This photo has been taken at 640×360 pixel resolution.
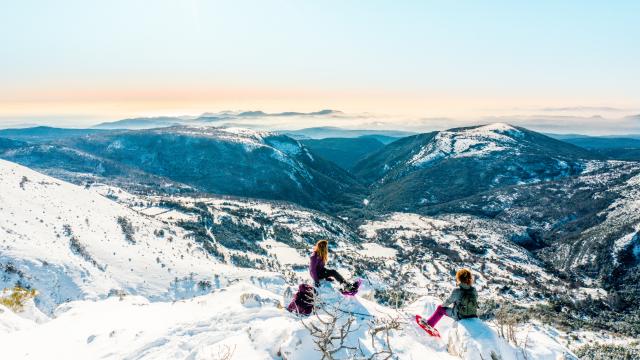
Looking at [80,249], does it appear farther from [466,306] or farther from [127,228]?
[466,306]

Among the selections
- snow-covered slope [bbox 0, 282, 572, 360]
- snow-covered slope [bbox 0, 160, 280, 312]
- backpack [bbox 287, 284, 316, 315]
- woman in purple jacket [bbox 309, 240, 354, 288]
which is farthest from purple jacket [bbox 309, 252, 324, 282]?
snow-covered slope [bbox 0, 160, 280, 312]

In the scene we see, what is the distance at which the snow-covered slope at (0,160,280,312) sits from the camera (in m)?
26.9

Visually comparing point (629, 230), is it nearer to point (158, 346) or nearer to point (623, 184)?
point (623, 184)

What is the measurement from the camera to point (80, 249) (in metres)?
34.3

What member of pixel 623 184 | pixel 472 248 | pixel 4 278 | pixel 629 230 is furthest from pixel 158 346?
pixel 623 184

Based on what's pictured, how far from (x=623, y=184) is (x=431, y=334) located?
19941 centimetres

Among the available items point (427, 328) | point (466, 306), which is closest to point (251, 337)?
point (427, 328)

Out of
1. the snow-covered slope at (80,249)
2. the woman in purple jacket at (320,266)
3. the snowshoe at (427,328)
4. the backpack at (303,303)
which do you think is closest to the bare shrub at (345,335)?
the backpack at (303,303)

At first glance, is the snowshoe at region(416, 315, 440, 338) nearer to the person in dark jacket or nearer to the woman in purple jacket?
the person in dark jacket

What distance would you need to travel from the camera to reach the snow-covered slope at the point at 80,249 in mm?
26938

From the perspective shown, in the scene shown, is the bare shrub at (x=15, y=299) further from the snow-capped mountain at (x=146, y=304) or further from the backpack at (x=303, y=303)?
the backpack at (x=303, y=303)

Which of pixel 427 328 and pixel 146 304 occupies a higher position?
pixel 427 328

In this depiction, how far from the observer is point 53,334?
1318 cm

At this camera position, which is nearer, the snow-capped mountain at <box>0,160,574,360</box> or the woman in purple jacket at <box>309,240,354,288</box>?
the snow-capped mountain at <box>0,160,574,360</box>
